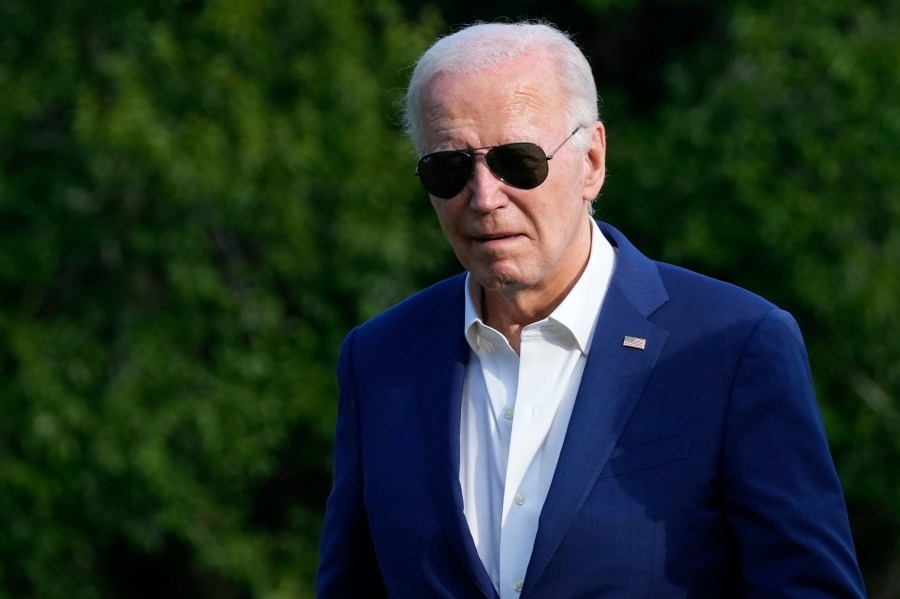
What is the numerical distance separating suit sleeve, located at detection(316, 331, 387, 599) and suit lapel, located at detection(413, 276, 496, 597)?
152mm

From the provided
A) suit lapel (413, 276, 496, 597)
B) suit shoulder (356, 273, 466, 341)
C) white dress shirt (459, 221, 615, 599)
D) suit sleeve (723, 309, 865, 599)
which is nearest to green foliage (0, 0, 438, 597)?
suit shoulder (356, 273, 466, 341)

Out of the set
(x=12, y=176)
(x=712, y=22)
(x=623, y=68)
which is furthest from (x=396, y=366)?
(x=623, y=68)

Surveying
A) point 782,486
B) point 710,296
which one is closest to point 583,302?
point 710,296

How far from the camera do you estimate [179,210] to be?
845cm

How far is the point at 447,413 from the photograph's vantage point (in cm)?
243

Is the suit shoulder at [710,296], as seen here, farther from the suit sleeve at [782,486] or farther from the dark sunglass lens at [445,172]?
the dark sunglass lens at [445,172]

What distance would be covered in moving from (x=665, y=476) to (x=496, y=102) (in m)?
0.62

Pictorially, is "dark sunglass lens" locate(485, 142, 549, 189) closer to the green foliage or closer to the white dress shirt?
the white dress shirt

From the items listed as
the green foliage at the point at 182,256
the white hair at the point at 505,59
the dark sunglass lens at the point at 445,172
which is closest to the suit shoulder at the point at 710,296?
the white hair at the point at 505,59

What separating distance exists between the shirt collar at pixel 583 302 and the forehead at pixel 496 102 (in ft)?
0.81

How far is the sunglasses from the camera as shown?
7.68 ft

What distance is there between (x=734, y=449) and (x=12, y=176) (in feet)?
23.5

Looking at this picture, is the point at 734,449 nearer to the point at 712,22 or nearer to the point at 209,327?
the point at 209,327

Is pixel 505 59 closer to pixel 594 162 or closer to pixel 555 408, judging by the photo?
pixel 594 162
